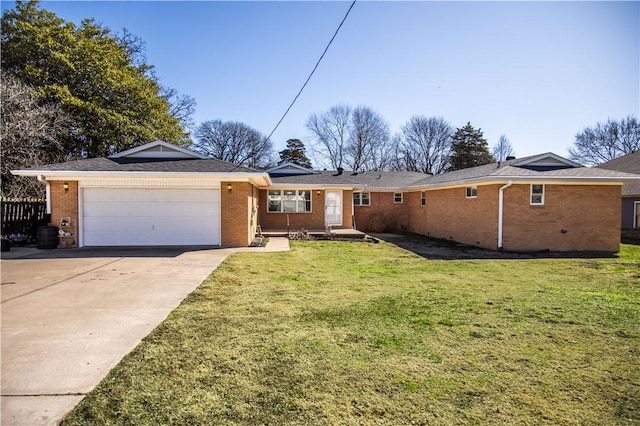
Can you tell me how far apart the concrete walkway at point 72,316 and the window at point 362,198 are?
44.5 feet

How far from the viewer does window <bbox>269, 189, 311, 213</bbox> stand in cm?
1945

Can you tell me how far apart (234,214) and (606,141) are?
147 feet

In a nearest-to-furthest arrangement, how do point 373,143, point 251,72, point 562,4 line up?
point 562,4 → point 251,72 → point 373,143

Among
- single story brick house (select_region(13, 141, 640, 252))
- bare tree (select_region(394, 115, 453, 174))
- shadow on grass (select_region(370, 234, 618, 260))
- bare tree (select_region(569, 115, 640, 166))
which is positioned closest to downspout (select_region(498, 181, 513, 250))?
single story brick house (select_region(13, 141, 640, 252))

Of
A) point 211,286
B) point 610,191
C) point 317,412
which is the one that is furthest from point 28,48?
point 610,191

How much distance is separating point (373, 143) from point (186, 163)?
31544 mm

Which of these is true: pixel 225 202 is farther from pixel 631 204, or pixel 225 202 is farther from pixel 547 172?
pixel 631 204

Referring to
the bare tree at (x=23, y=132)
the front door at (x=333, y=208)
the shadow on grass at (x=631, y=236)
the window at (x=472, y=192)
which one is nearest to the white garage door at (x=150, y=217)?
the bare tree at (x=23, y=132)

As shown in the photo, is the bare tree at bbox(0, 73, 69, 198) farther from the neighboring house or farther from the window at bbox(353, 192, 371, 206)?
the neighboring house

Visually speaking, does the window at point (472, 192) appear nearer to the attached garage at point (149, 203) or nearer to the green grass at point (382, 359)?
the green grass at point (382, 359)

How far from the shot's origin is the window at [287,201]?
1945 centimetres

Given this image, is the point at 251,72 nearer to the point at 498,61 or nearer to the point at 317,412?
the point at 498,61

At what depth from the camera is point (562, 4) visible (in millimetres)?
7828

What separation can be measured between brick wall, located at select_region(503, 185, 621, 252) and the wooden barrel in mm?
16206
